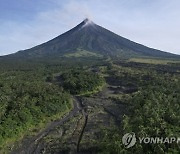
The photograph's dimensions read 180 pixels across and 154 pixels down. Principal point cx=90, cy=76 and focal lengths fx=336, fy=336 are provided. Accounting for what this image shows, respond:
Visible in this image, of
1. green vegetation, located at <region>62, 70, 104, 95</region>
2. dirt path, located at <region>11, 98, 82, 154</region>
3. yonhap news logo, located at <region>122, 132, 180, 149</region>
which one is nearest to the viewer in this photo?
yonhap news logo, located at <region>122, 132, 180, 149</region>

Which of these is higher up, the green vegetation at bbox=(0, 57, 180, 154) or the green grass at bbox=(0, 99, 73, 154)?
the green vegetation at bbox=(0, 57, 180, 154)

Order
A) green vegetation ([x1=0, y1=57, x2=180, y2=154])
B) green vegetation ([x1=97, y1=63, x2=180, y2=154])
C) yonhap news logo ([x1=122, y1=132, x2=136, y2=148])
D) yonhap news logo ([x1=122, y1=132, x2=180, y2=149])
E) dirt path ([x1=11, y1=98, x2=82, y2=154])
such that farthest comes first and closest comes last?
dirt path ([x1=11, y1=98, x2=82, y2=154]) → green vegetation ([x1=0, y1=57, x2=180, y2=154]) → yonhap news logo ([x1=122, y1=132, x2=136, y2=148]) → yonhap news logo ([x1=122, y1=132, x2=180, y2=149]) → green vegetation ([x1=97, y1=63, x2=180, y2=154])

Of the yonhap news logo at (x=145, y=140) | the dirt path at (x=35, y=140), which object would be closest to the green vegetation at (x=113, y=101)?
the yonhap news logo at (x=145, y=140)

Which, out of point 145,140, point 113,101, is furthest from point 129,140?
point 113,101

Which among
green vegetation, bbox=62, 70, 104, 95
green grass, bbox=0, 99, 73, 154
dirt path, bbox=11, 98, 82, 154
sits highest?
green vegetation, bbox=62, 70, 104, 95

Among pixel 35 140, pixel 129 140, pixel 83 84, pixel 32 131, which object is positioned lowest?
pixel 35 140

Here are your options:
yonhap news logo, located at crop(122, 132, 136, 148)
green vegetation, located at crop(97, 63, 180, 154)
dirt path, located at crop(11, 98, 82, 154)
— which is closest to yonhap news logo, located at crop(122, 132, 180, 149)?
yonhap news logo, located at crop(122, 132, 136, 148)

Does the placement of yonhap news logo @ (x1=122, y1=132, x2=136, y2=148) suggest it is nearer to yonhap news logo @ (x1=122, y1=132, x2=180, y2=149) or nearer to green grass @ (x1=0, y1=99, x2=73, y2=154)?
yonhap news logo @ (x1=122, y1=132, x2=180, y2=149)

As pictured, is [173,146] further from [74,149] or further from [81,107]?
[81,107]

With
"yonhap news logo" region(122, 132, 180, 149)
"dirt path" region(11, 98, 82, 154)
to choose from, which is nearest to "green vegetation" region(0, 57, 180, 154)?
"yonhap news logo" region(122, 132, 180, 149)

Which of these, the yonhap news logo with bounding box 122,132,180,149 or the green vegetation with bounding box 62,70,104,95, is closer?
the yonhap news logo with bounding box 122,132,180,149

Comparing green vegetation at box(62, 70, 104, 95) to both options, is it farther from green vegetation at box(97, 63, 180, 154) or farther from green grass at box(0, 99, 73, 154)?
green grass at box(0, 99, 73, 154)

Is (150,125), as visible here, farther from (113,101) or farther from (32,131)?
(113,101)
